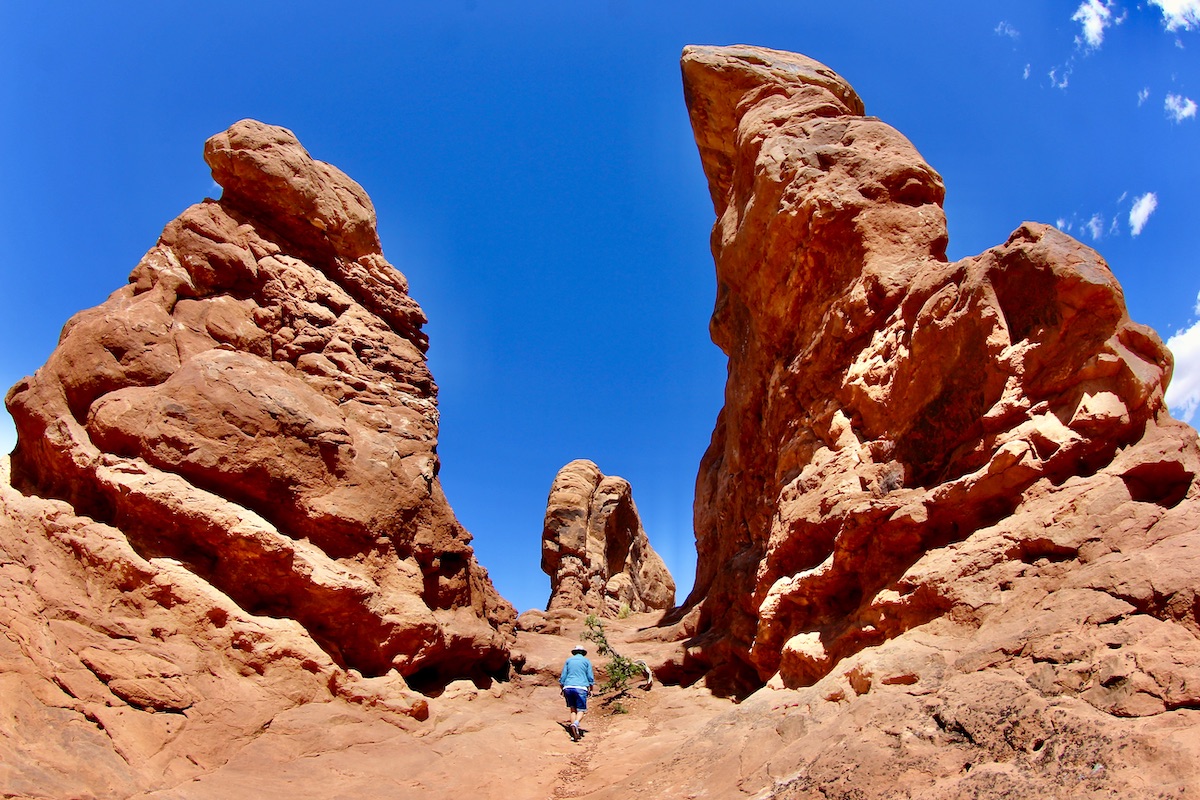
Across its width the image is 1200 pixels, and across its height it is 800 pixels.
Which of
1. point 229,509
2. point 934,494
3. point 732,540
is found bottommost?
point 934,494

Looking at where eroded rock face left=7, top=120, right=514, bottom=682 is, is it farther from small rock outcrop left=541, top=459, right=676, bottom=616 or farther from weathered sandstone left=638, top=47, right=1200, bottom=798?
small rock outcrop left=541, top=459, right=676, bottom=616

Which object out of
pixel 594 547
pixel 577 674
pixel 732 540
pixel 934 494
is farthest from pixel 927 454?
pixel 594 547

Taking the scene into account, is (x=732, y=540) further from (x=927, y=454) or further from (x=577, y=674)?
(x=927, y=454)

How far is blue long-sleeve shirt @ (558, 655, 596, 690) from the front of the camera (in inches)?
460

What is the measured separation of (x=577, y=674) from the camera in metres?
11.8

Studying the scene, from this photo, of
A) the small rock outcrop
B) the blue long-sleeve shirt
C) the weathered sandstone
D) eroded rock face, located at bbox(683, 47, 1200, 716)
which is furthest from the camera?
the small rock outcrop

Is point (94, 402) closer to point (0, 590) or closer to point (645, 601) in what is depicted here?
point (0, 590)

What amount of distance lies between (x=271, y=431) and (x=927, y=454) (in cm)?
928

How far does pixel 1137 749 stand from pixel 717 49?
18.4 m

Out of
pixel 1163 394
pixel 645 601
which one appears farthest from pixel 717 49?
pixel 645 601

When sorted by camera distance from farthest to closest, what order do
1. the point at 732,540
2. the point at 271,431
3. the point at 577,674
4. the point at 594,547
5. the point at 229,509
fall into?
the point at 594,547 < the point at 732,540 < the point at 577,674 < the point at 271,431 < the point at 229,509

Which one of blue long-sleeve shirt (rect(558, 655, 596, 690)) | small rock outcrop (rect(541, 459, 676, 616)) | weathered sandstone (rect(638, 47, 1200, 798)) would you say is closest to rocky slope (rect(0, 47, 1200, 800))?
weathered sandstone (rect(638, 47, 1200, 798))

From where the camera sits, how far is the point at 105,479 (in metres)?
9.42

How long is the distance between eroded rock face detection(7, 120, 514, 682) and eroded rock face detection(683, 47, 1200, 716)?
19.0 feet
